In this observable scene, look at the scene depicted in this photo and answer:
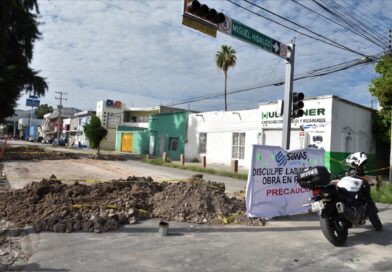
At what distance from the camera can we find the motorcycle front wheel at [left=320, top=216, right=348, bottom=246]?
22.2ft

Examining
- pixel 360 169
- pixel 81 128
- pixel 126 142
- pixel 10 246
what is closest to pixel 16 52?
pixel 126 142

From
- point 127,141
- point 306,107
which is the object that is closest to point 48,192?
point 306,107

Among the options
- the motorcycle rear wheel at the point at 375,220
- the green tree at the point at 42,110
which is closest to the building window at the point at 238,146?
the motorcycle rear wheel at the point at 375,220

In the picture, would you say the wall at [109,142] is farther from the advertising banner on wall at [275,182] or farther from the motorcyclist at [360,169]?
the motorcyclist at [360,169]

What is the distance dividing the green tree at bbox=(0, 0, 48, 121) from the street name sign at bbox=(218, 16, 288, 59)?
22.4m

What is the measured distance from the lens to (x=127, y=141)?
51000 mm

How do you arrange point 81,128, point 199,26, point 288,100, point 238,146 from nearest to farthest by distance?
point 199,26 < point 288,100 < point 238,146 < point 81,128

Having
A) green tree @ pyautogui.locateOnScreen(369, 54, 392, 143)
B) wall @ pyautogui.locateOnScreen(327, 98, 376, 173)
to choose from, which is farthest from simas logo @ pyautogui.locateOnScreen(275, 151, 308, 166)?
green tree @ pyautogui.locateOnScreen(369, 54, 392, 143)

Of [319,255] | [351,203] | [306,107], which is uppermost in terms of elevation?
[306,107]

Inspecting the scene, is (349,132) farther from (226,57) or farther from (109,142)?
(109,142)

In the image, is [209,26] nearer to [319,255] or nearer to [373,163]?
[319,255]

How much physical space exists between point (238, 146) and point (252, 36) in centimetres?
1747

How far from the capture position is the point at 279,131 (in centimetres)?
2552

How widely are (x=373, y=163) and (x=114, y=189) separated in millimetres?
20315
